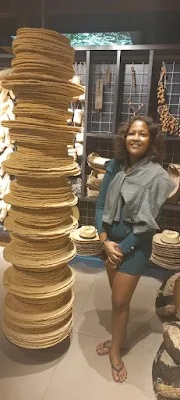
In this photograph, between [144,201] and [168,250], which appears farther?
[168,250]

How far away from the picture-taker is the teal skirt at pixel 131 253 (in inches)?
73.5

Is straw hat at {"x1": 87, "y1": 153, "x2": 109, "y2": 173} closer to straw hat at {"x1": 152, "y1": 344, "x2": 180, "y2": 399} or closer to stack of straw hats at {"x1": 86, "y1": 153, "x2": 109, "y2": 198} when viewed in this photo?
stack of straw hats at {"x1": 86, "y1": 153, "x2": 109, "y2": 198}

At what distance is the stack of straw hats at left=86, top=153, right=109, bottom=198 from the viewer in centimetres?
327

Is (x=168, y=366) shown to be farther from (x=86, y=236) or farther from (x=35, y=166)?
(x=86, y=236)

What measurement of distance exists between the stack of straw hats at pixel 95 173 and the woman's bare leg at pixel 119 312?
60.4 inches

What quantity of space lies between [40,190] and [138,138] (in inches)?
25.8

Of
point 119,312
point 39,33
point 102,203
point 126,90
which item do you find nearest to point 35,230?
point 102,203

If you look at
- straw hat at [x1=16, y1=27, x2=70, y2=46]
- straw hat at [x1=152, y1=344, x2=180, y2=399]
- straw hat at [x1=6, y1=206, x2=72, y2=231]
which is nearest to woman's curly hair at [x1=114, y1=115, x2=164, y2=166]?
straw hat at [x1=6, y1=206, x2=72, y2=231]

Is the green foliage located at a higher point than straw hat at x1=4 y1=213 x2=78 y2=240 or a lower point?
higher

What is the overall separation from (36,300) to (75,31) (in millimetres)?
3156

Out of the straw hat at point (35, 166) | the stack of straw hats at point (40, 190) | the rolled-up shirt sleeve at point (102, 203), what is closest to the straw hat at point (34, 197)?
the stack of straw hats at point (40, 190)

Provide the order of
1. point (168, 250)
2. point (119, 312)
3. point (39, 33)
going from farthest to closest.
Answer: point (168, 250) < point (119, 312) < point (39, 33)

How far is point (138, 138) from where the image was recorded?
5.93 feet

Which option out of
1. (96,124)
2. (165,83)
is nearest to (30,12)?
(96,124)
